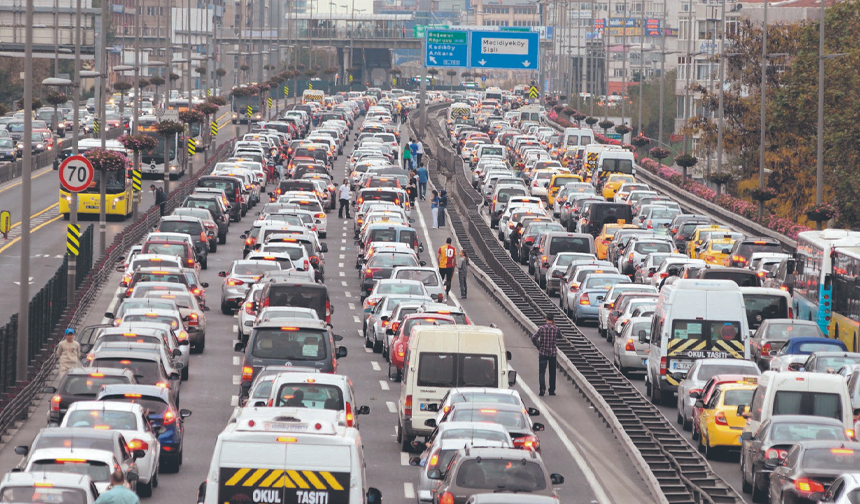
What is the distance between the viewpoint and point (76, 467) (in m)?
18.3

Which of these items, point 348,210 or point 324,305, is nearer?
point 324,305

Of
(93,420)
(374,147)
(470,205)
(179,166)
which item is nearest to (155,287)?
(93,420)

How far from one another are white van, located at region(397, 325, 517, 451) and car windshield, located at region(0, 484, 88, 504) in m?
9.63

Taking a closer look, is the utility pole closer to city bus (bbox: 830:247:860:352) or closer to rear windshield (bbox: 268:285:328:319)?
rear windshield (bbox: 268:285:328:319)

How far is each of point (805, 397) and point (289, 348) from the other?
8203 millimetres

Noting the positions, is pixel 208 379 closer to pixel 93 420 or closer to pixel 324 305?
pixel 324 305

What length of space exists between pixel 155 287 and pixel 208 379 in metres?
4.29

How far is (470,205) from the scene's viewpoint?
6875 centimetres

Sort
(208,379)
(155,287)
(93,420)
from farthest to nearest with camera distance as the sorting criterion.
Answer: (155,287), (208,379), (93,420)

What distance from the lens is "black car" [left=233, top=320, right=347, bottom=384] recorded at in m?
27.0

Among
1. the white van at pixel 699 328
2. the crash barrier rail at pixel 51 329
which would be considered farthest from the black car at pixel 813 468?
the crash barrier rail at pixel 51 329

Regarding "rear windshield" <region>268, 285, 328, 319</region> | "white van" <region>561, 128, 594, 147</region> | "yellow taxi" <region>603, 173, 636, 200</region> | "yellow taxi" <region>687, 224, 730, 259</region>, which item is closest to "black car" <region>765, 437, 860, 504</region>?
"rear windshield" <region>268, 285, 328, 319</region>

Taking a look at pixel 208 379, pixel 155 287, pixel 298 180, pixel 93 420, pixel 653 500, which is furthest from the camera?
pixel 298 180

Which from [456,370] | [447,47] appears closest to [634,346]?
[456,370]
